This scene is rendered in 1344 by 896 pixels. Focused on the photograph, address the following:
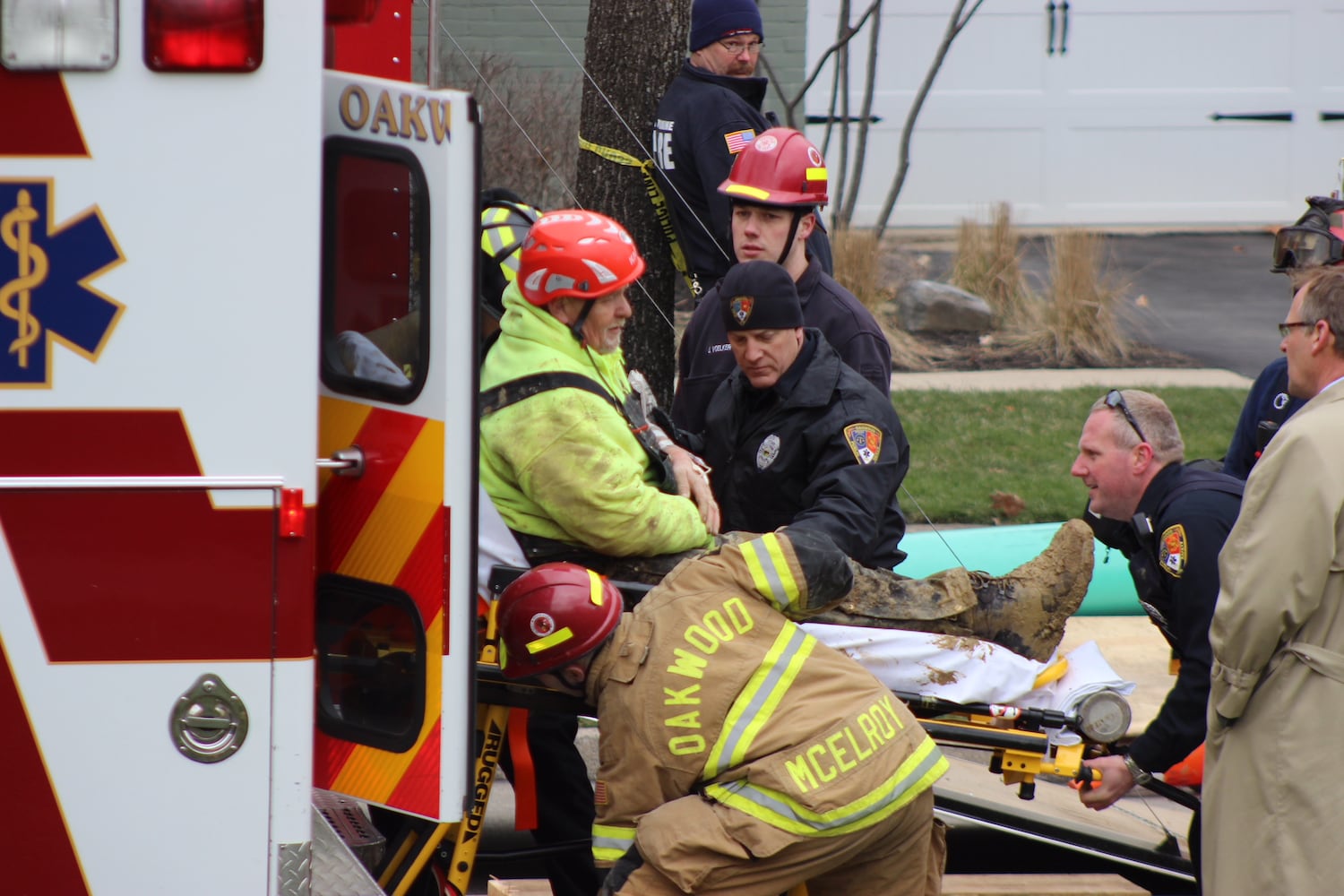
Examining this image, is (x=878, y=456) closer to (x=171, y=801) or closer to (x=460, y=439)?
(x=460, y=439)

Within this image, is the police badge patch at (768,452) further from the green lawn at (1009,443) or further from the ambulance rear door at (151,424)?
the green lawn at (1009,443)

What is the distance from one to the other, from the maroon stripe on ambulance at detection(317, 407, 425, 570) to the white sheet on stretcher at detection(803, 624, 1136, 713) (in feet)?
4.10

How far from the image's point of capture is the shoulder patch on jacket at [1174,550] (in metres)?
3.58

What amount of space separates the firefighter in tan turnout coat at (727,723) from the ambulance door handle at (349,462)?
1.52 ft

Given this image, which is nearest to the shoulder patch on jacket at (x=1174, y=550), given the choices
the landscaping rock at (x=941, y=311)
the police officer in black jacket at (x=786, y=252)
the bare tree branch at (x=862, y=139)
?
the police officer in black jacket at (x=786, y=252)

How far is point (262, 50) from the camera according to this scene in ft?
7.92

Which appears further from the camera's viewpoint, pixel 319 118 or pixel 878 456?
pixel 878 456

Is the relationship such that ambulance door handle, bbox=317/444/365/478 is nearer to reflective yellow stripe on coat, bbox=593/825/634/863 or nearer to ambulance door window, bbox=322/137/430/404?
ambulance door window, bbox=322/137/430/404

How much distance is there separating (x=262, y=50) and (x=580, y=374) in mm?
1207

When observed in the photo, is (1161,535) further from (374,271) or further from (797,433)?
(374,271)

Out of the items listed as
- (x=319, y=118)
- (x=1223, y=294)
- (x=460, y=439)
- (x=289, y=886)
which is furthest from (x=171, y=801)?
(x=1223, y=294)

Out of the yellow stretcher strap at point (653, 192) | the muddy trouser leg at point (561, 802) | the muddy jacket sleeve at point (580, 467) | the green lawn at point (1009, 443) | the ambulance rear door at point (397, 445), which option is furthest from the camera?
the green lawn at point (1009, 443)

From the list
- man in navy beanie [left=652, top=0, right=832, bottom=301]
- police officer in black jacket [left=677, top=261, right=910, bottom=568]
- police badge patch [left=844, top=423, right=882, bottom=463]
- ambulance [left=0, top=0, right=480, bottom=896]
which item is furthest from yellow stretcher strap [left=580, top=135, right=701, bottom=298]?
ambulance [left=0, top=0, right=480, bottom=896]

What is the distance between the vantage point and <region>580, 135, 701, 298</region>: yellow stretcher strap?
5941mm
